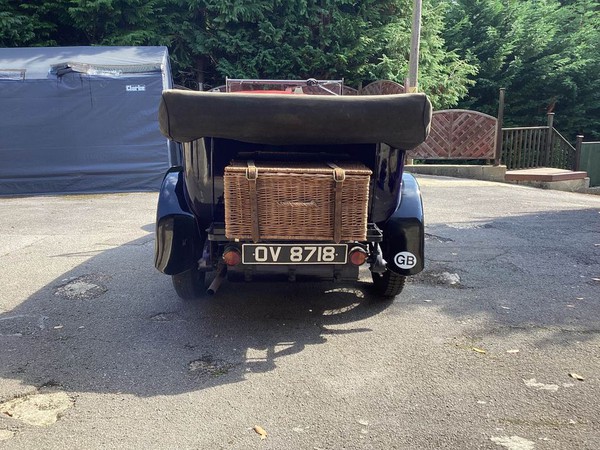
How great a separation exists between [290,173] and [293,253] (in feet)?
1.80

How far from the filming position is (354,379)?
11.2 feet

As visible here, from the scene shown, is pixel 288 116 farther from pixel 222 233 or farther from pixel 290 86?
pixel 290 86

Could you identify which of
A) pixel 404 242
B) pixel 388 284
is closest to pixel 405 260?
pixel 404 242

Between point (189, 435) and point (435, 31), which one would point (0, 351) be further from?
point (435, 31)

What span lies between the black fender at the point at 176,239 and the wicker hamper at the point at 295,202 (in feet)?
2.10

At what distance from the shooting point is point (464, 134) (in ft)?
47.5

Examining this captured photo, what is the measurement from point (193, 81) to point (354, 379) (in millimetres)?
14624

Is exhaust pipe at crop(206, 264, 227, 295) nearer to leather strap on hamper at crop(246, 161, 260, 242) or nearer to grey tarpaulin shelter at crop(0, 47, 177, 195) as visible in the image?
leather strap on hamper at crop(246, 161, 260, 242)

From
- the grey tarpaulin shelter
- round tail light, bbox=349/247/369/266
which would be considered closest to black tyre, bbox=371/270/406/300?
round tail light, bbox=349/247/369/266

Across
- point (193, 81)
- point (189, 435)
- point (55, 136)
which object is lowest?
point (189, 435)

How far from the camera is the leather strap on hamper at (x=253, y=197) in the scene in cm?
356

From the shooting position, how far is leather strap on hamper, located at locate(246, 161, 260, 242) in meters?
3.56

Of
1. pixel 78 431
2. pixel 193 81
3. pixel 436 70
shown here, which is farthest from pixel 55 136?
pixel 436 70

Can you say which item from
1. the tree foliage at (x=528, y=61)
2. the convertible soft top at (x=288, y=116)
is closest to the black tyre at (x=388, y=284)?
the convertible soft top at (x=288, y=116)
